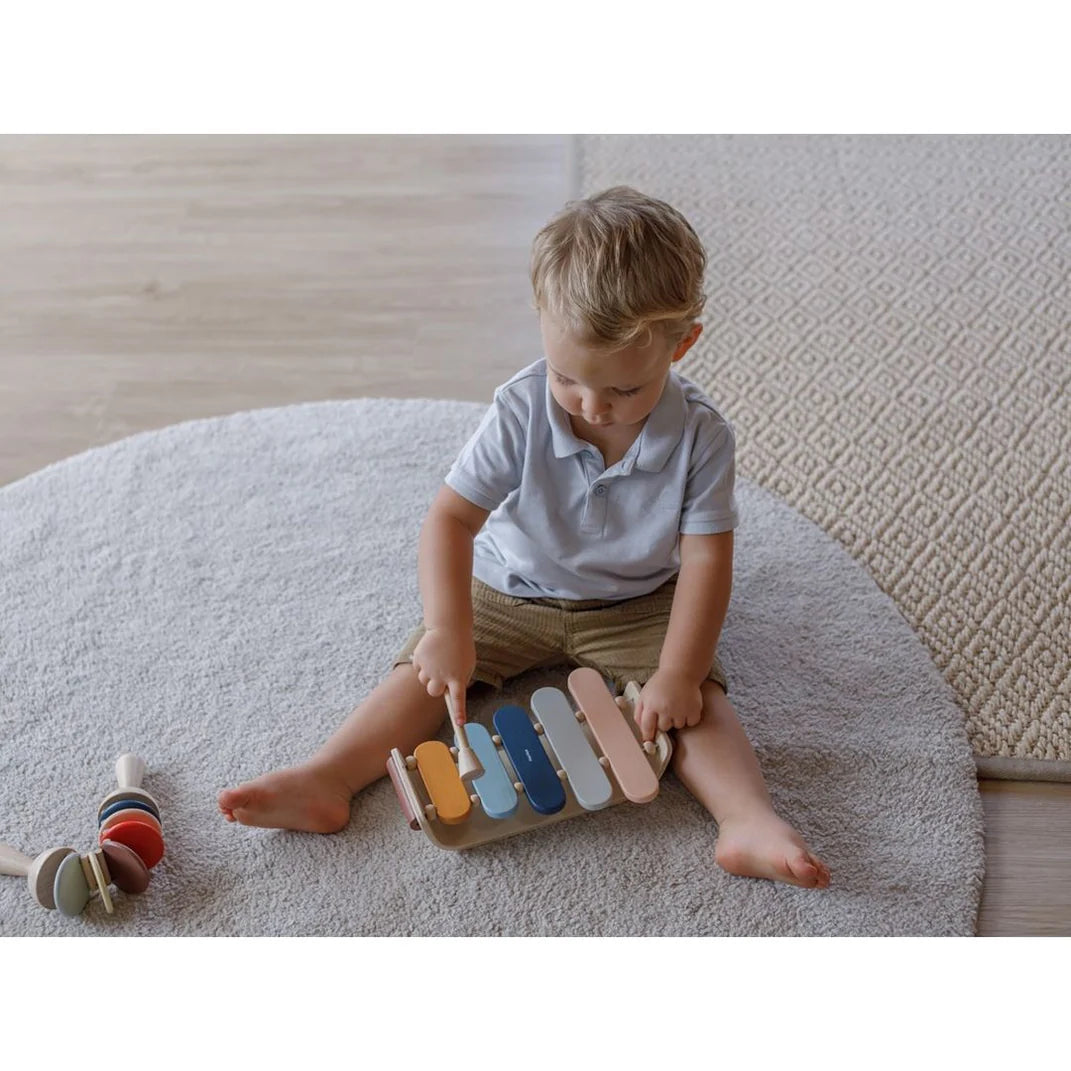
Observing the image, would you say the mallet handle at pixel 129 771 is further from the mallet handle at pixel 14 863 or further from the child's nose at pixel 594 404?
the child's nose at pixel 594 404

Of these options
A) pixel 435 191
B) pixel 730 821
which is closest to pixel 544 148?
pixel 435 191

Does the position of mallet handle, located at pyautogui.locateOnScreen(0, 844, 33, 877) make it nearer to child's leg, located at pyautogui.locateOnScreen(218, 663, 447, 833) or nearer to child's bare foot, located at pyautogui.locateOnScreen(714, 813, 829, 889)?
child's leg, located at pyautogui.locateOnScreen(218, 663, 447, 833)

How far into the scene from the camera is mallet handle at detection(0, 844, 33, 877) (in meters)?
0.97

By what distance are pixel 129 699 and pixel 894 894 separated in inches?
27.0

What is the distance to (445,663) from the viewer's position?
3.27 feet

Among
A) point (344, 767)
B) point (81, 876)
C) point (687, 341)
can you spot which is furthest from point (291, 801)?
point (687, 341)

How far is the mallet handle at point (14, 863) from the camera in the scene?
0.97m

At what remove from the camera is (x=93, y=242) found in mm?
1717

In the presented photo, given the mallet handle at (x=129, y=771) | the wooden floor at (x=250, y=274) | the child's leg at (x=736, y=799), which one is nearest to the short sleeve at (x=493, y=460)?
the child's leg at (x=736, y=799)

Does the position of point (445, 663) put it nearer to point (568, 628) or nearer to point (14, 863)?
point (568, 628)

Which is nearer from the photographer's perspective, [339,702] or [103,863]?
[103,863]

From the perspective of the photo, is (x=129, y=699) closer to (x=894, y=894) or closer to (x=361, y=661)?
(x=361, y=661)

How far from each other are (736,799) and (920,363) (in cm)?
71

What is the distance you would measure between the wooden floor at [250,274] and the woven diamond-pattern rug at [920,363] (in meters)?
0.22
